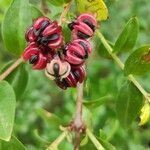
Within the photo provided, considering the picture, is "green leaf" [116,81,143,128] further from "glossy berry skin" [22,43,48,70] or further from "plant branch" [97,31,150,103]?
"glossy berry skin" [22,43,48,70]

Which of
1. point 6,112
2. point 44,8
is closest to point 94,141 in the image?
point 6,112

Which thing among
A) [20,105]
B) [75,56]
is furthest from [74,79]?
[20,105]

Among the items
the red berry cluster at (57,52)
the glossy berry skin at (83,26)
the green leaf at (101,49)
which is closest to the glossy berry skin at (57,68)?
the red berry cluster at (57,52)

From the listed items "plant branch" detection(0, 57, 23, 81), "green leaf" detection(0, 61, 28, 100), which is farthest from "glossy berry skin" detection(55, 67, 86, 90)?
"green leaf" detection(0, 61, 28, 100)

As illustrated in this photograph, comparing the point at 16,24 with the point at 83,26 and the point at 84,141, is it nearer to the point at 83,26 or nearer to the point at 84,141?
the point at 83,26

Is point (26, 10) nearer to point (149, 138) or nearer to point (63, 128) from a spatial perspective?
point (63, 128)

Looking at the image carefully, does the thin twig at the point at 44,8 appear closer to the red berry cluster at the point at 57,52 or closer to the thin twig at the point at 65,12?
the thin twig at the point at 65,12
